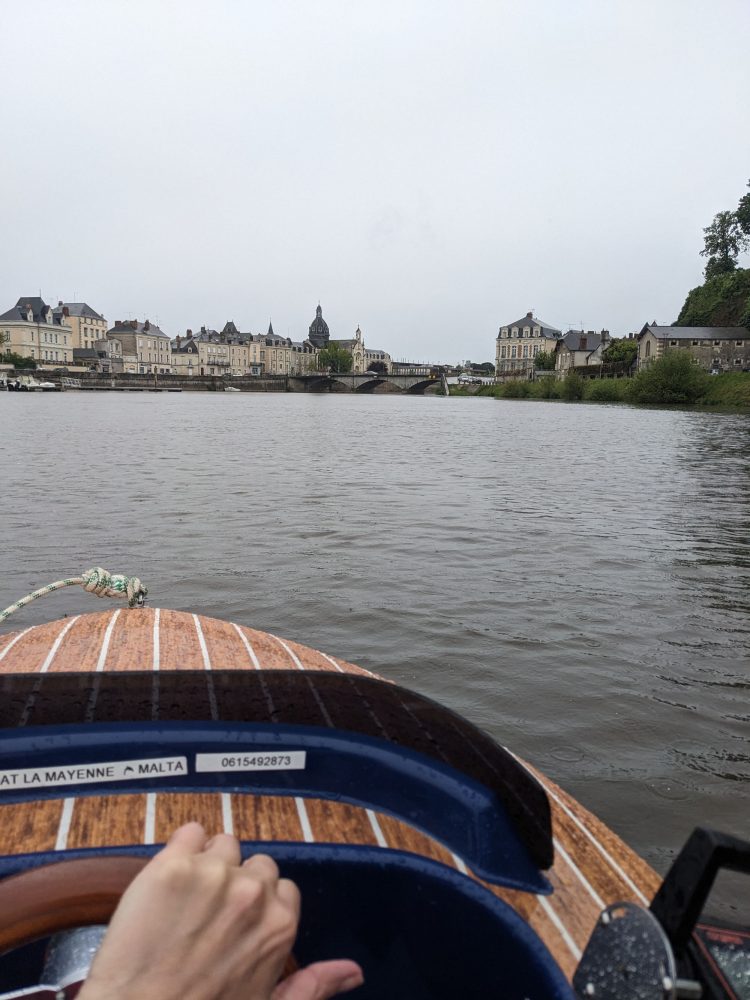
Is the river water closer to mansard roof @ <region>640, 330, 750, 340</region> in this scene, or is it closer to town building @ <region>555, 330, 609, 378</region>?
mansard roof @ <region>640, 330, 750, 340</region>

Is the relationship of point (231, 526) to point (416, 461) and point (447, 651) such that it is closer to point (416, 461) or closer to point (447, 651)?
point (447, 651)

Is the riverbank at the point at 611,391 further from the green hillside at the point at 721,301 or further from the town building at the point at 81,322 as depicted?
the town building at the point at 81,322

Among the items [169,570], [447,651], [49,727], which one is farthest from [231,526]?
[49,727]

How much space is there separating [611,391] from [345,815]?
86.6 m

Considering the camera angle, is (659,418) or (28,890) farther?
(659,418)

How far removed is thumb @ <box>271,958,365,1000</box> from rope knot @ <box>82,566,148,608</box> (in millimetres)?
3601

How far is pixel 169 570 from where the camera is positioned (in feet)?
31.4

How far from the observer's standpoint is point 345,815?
2021 millimetres

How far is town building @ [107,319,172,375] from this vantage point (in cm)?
15325

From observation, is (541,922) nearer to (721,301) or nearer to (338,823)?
(338,823)

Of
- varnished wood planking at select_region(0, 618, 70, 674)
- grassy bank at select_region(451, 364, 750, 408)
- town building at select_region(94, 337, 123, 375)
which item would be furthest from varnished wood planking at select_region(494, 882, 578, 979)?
town building at select_region(94, 337, 123, 375)

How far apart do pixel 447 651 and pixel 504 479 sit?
12.5 metres

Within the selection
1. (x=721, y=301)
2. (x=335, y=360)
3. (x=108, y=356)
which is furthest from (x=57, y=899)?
(x=335, y=360)

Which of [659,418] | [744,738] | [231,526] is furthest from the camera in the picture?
[659,418]
